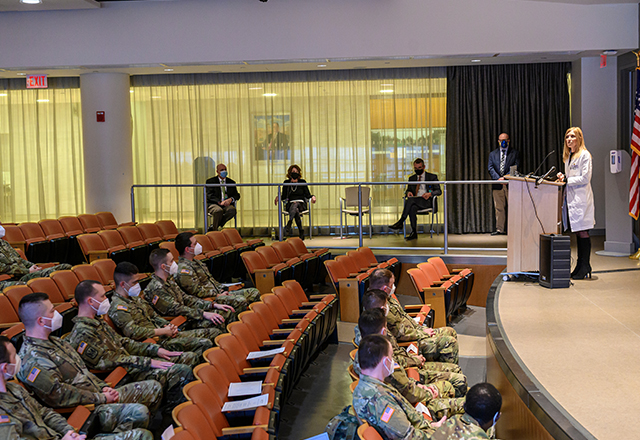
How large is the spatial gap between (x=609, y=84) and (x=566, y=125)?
5.04ft

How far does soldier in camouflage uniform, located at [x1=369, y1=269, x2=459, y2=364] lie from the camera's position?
15.8ft

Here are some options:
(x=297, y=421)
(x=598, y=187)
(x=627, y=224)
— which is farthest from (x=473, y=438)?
(x=598, y=187)

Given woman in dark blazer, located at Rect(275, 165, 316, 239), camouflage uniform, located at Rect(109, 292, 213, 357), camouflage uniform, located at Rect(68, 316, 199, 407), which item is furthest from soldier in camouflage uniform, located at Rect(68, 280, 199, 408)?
woman in dark blazer, located at Rect(275, 165, 316, 239)

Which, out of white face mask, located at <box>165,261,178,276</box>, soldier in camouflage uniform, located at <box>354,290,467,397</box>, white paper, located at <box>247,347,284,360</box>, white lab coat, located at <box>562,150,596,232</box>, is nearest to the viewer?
white paper, located at <box>247,347,284,360</box>

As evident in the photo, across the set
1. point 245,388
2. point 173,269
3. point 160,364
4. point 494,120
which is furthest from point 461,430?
point 494,120

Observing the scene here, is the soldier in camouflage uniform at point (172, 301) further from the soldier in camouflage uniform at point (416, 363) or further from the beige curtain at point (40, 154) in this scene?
the beige curtain at point (40, 154)

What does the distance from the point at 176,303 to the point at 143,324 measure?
57 cm

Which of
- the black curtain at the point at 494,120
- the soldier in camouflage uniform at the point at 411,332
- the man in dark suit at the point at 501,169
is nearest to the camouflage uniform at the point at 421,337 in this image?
the soldier in camouflage uniform at the point at 411,332

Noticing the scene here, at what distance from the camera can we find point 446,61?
31.9 ft

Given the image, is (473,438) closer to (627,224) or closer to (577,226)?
(577,226)

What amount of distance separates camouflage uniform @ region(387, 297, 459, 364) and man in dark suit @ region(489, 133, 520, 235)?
4.95m

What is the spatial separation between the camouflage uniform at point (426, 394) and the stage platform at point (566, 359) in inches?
12.7

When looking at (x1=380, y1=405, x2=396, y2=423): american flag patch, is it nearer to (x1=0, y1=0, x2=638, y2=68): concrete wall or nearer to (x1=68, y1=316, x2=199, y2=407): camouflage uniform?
(x1=68, y1=316, x2=199, y2=407): camouflage uniform

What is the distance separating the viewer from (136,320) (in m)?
4.79
